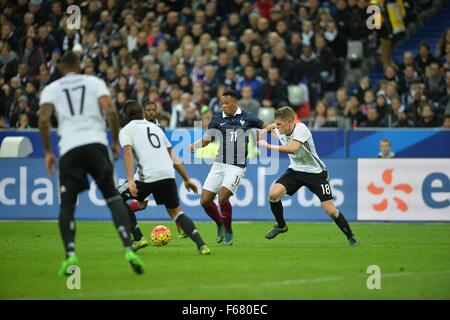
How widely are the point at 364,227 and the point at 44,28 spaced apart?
12138 millimetres

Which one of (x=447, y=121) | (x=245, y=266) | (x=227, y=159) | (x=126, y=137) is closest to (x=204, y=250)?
(x=245, y=266)

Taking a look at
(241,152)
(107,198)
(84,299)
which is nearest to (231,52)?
(241,152)

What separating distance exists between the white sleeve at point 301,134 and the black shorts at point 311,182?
618 millimetres

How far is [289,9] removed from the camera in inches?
1006

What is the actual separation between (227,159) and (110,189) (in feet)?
14.8

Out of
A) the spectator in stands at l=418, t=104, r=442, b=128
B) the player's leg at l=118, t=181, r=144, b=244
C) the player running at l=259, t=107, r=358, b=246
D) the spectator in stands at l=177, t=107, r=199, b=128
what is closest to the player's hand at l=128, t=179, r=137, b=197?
the player's leg at l=118, t=181, r=144, b=244

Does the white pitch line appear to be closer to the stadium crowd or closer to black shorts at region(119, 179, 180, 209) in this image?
black shorts at region(119, 179, 180, 209)

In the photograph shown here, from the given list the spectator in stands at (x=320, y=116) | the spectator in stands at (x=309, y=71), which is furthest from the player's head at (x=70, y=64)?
the spectator in stands at (x=309, y=71)

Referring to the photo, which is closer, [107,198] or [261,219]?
[107,198]

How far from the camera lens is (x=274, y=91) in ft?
76.9

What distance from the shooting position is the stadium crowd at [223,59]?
22.6 meters

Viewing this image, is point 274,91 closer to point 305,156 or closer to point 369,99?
point 369,99

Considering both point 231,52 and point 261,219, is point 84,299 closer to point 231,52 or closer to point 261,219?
point 261,219

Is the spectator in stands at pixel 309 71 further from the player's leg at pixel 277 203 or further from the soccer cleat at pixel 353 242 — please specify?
the soccer cleat at pixel 353 242
